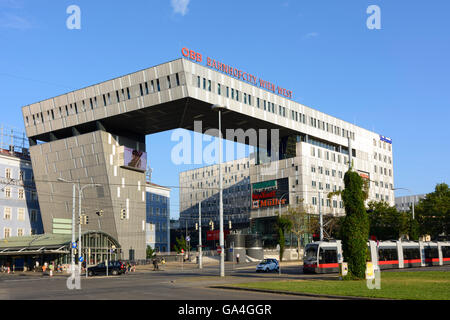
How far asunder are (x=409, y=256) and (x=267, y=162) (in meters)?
52.5

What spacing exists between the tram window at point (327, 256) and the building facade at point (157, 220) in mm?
73912

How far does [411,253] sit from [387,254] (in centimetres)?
500

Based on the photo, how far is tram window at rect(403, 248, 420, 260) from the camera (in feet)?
175

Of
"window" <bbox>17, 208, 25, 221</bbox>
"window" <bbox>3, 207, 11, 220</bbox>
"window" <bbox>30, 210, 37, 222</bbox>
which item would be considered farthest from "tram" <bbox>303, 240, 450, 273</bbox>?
"window" <bbox>30, 210, 37, 222</bbox>

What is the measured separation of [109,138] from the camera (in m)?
80.1

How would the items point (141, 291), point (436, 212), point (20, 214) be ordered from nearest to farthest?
point (141, 291) < point (436, 212) < point (20, 214)

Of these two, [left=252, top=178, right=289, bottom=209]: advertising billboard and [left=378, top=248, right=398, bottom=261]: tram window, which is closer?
[left=378, top=248, right=398, bottom=261]: tram window

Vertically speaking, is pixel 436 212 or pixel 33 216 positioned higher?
pixel 33 216

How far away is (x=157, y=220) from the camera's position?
120 metres

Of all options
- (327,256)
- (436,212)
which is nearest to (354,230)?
(327,256)

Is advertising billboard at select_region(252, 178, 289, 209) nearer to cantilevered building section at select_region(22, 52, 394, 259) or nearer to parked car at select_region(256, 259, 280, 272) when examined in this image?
cantilevered building section at select_region(22, 52, 394, 259)

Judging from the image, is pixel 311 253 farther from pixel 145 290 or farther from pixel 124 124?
pixel 124 124

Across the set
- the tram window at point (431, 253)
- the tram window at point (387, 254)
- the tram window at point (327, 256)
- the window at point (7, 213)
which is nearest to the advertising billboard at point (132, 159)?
the window at point (7, 213)
